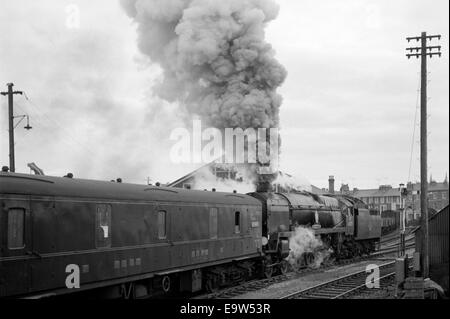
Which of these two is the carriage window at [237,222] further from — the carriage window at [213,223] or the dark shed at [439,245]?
the dark shed at [439,245]

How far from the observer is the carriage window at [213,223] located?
47.7 ft

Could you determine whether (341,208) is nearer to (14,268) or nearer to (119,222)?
(119,222)

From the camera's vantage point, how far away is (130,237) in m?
11.1

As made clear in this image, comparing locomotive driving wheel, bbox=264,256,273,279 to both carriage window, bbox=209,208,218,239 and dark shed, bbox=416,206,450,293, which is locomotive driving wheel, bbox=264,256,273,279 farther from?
dark shed, bbox=416,206,450,293

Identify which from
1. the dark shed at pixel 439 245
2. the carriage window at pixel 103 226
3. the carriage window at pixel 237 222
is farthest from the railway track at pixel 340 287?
the carriage window at pixel 103 226

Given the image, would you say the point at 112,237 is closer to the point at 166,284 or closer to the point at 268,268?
the point at 166,284

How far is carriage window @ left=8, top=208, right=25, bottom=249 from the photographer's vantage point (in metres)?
8.28

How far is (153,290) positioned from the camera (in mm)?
12461

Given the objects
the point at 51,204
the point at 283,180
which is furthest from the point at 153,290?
the point at 283,180

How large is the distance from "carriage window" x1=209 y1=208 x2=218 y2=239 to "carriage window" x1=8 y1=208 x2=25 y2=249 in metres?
6.69

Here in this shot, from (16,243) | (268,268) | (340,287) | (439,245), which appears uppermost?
(16,243)

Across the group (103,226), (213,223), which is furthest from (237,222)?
(103,226)

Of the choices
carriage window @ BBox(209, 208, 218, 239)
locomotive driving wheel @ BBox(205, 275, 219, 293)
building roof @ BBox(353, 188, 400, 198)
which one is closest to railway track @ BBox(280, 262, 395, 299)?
locomotive driving wheel @ BBox(205, 275, 219, 293)

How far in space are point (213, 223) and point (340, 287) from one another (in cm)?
475
